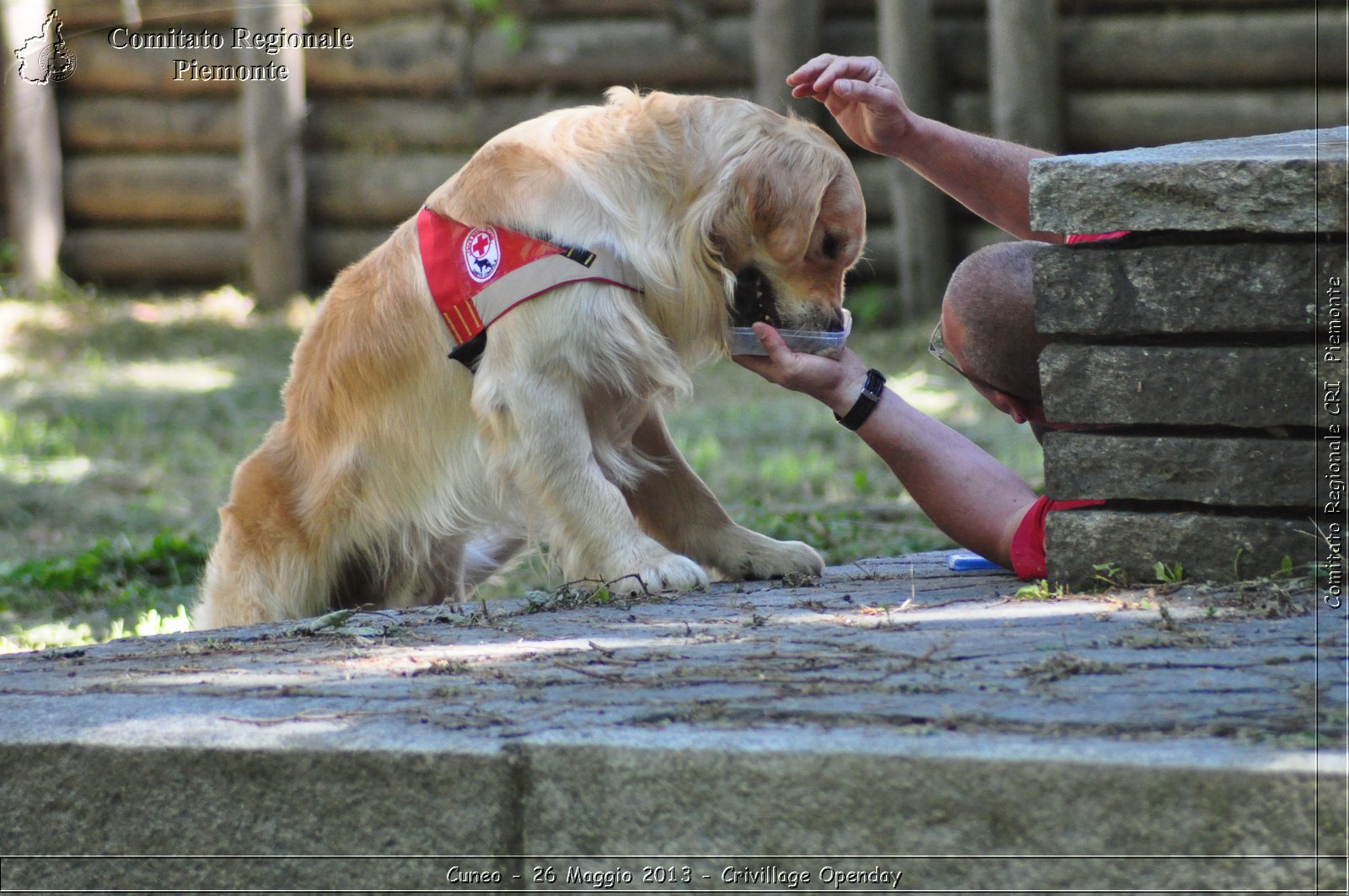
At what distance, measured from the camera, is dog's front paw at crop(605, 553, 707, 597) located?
2.95 metres

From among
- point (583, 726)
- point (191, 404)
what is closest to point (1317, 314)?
point (583, 726)

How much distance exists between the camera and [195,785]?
185cm

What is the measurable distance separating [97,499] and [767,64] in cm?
490

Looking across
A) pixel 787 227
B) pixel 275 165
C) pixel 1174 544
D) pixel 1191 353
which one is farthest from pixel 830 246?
pixel 275 165

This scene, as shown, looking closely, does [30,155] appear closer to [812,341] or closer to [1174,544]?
[812,341]

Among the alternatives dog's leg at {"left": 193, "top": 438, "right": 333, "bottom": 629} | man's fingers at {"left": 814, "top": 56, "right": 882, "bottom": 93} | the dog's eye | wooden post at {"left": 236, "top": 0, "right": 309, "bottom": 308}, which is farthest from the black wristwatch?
wooden post at {"left": 236, "top": 0, "right": 309, "bottom": 308}

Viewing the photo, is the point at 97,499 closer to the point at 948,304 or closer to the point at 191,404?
the point at 191,404

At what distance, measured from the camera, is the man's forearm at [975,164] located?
335 cm

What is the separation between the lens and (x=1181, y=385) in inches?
A: 93.9

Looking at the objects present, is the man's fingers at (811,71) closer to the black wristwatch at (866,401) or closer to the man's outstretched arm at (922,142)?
the man's outstretched arm at (922,142)

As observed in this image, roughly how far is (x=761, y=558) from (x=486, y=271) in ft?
3.22

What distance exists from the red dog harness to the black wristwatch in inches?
22.7

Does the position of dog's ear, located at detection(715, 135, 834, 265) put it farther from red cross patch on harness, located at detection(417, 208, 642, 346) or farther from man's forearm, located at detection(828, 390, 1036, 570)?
man's forearm, located at detection(828, 390, 1036, 570)

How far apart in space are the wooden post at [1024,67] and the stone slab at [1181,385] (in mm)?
5633
